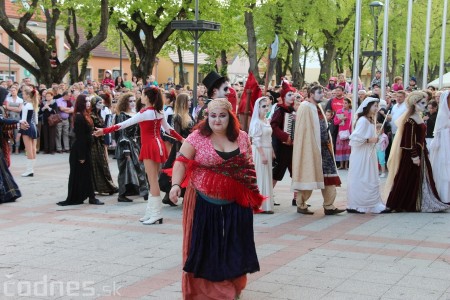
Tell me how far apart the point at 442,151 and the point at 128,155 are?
5125mm

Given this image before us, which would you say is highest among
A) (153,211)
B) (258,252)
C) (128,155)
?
(128,155)

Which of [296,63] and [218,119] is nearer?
[218,119]

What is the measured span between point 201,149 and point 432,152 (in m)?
6.36

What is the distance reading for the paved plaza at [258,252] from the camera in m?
6.11

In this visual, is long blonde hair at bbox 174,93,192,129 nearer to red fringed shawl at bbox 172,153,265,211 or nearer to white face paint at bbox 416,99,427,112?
white face paint at bbox 416,99,427,112

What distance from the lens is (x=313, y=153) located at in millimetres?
9977

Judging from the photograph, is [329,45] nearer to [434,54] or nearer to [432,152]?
[434,54]

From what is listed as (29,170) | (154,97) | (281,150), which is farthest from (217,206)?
(29,170)

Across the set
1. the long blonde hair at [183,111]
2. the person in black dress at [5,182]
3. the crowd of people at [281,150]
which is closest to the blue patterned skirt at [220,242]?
the crowd of people at [281,150]

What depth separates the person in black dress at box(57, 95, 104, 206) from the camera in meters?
10.7

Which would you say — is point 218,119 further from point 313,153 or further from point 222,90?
point 313,153

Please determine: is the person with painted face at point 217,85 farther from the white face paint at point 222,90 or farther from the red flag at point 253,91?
the red flag at point 253,91

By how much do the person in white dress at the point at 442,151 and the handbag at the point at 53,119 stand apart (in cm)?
1106

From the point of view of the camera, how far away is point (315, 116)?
9.98 meters
